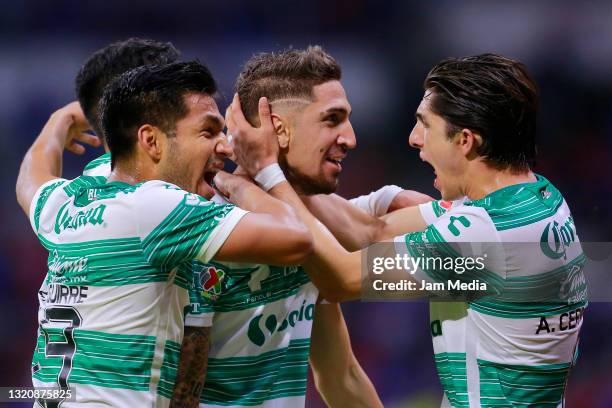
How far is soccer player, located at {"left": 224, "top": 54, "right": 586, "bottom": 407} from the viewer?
3299 mm

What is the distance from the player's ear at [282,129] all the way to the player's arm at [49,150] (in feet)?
3.76

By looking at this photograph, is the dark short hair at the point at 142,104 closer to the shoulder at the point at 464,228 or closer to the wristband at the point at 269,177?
the wristband at the point at 269,177

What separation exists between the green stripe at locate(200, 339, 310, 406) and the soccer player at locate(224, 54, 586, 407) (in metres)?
0.42

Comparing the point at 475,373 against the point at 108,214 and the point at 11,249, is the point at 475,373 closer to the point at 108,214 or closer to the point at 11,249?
the point at 108,214

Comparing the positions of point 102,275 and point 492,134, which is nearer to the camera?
point 102,275

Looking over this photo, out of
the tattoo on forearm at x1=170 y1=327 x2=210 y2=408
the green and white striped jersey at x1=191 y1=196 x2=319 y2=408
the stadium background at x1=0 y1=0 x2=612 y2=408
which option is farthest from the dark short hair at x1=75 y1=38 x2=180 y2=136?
the stadium background at x1=0 y1=0 x2=612 y2=408

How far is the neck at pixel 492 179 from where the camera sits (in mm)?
3459

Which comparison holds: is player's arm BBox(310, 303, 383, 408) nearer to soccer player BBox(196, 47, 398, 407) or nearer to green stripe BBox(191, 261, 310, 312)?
soccer player BBox(196, 47, 398, 407)

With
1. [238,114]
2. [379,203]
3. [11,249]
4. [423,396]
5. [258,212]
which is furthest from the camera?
[11,249]

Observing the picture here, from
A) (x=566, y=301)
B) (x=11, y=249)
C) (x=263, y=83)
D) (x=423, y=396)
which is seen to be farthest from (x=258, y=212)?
(x=11, y=249)

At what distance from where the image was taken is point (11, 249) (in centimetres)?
706

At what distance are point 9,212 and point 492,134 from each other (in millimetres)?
4936

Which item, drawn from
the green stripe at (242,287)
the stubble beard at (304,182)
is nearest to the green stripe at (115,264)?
the green stripe at (242,287)

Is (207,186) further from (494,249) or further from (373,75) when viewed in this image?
(373,75)
